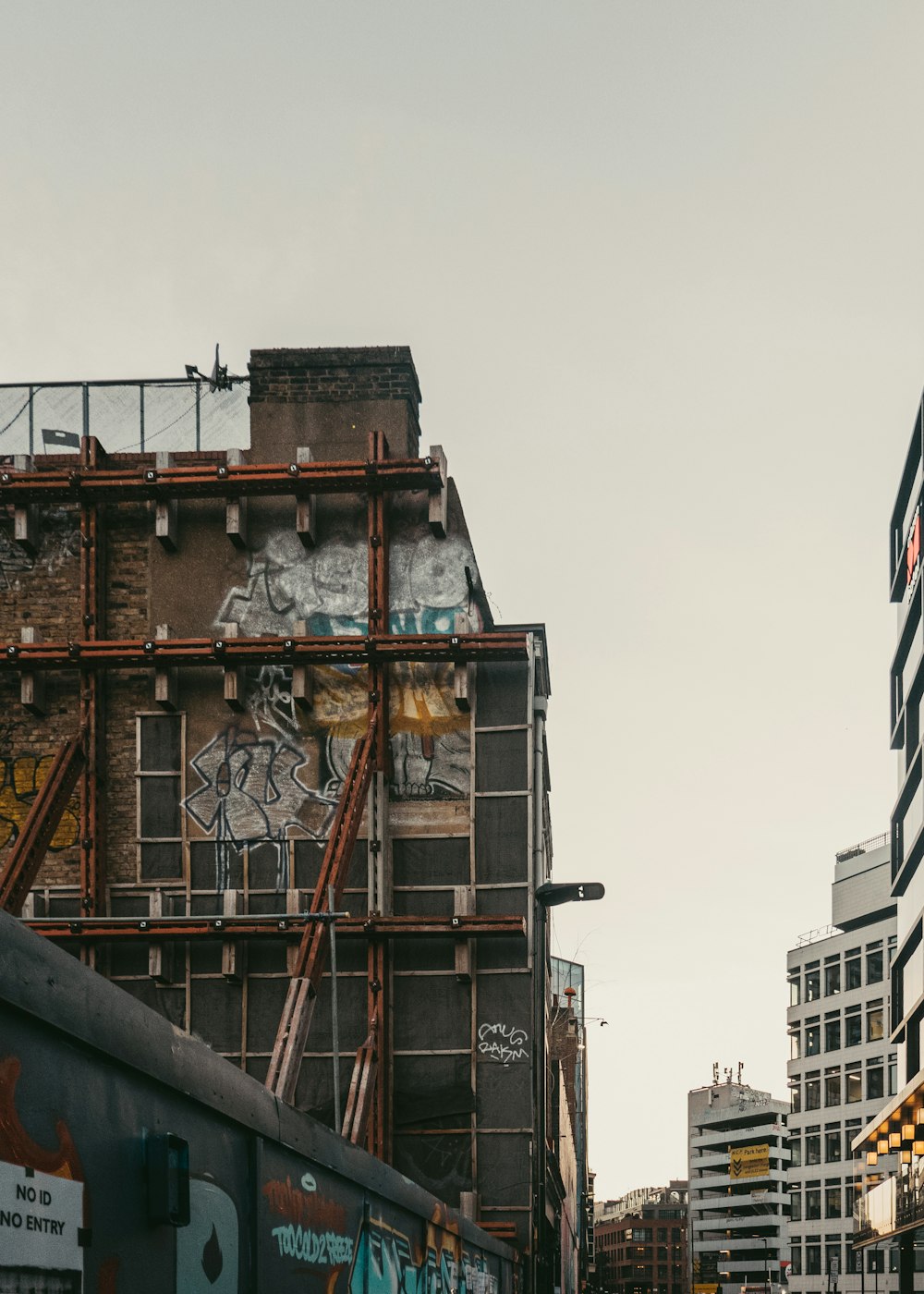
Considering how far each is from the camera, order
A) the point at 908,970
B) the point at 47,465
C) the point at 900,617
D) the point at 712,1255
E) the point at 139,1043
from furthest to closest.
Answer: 1. the point at 712,1255
2. the point at 900,617
3. the point at 908,970
4. the point at 47,465
5. the point at 139,1043

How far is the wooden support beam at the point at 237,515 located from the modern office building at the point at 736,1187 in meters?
153

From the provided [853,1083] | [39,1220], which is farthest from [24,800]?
[853,1083]

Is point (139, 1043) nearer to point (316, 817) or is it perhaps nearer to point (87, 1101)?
point (87, 1101)

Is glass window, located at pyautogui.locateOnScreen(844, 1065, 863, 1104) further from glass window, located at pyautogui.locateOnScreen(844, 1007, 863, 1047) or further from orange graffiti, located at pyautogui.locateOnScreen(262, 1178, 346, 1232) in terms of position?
orange graffiti, located at pyautogui.locateOnScreen(262, 1178, 346, 1232)

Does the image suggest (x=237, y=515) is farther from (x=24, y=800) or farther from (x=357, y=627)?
(x=24, y=800)

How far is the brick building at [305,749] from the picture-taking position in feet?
72.5

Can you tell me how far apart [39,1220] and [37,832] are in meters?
17.1

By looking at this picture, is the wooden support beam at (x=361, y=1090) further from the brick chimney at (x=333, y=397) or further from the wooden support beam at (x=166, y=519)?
the brick chimney at (x=333, y=397)

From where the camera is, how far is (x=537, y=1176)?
22.6 m

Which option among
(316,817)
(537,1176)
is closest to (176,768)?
(316,817)

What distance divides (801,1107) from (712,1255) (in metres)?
58.8

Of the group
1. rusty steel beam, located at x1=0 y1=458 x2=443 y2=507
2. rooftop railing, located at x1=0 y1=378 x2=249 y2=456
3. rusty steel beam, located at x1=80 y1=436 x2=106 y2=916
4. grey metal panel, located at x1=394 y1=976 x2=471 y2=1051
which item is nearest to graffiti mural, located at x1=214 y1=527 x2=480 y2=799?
rusty steel beam, located at x1=0 y1=458 x2=443 y2=507

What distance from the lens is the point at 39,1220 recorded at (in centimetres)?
447

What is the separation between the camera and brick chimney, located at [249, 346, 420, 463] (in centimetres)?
2436
